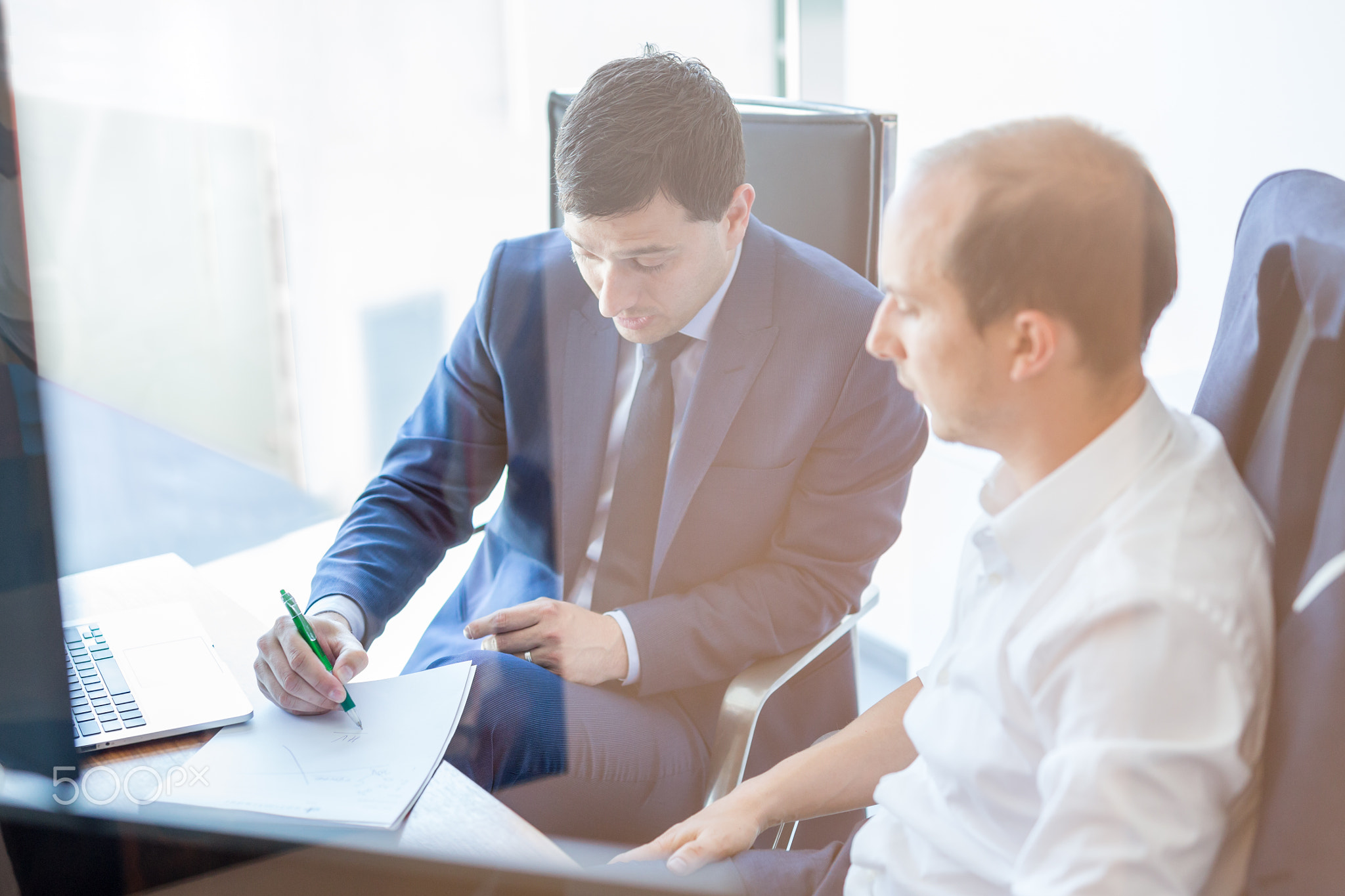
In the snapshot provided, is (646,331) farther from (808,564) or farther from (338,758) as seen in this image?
(338,758)

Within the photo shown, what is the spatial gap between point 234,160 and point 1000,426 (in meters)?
1.21

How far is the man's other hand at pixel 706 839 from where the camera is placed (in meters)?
0.67

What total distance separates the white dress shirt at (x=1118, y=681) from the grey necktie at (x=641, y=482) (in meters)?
0.42

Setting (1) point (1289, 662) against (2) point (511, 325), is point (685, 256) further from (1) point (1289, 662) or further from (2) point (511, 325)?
(1) point (1289, 662)

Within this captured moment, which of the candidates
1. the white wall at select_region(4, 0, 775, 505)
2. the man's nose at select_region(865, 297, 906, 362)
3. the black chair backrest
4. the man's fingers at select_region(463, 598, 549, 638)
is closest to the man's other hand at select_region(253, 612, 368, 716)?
the man's fingers at select_region(463, 598, 549, 638)

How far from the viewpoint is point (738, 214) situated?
35.3 inches

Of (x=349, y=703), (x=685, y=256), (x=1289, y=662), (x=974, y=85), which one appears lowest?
(x=349, y=703)

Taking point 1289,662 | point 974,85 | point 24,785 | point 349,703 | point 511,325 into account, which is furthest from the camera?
point 511,325

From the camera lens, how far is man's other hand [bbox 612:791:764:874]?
672mm

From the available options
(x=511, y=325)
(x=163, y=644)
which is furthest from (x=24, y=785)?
(x=511, y=325)

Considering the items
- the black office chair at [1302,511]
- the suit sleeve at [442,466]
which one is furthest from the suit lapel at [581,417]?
the black office chair at [1302,511]

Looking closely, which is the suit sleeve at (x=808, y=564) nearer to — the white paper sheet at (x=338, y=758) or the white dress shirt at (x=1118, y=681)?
the white paper sheet at (x=338, y=758)

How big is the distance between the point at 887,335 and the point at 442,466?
2.14 feet

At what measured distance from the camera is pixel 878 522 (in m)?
0.94
